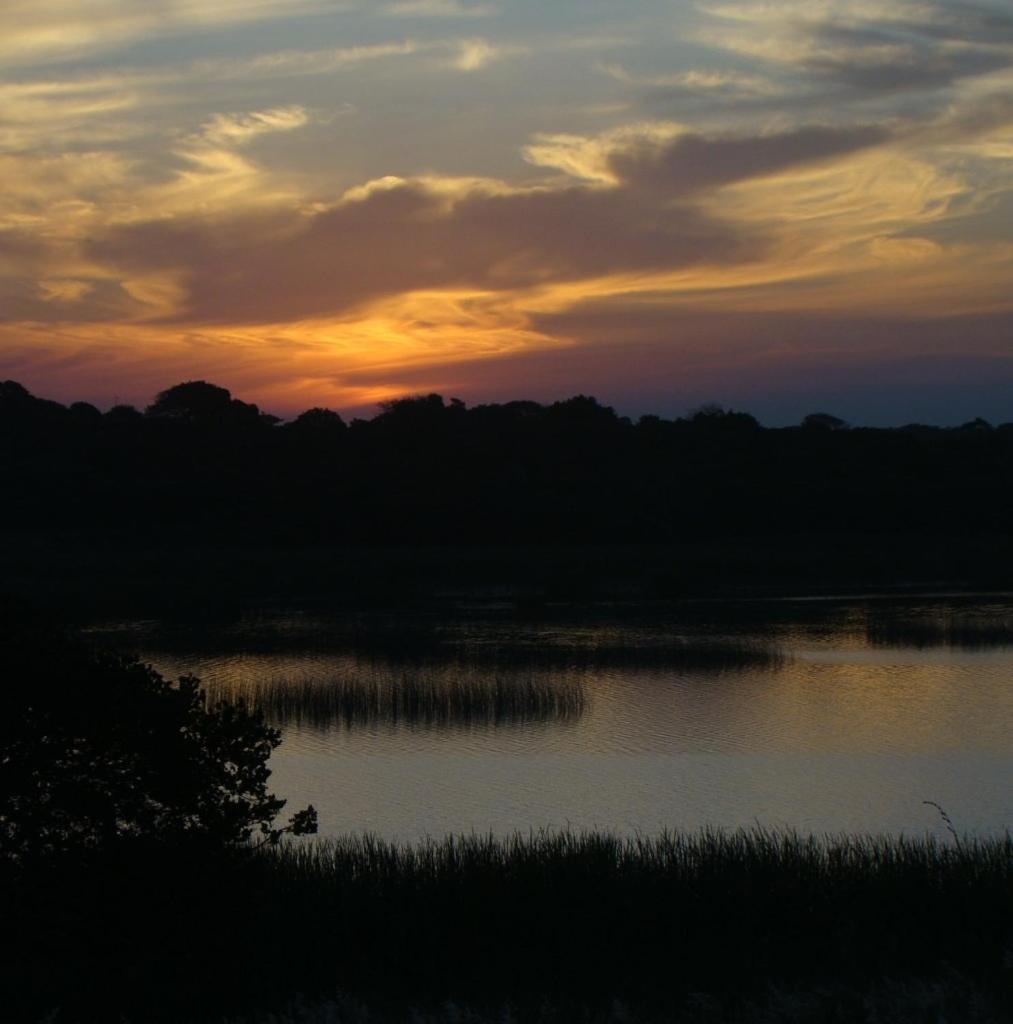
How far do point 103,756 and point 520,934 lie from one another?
11.2 feet

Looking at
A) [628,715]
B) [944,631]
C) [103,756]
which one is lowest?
[628,715]

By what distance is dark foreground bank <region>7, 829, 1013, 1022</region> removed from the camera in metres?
8.21

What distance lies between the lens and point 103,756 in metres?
8.12

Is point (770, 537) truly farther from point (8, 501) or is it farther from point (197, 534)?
point (8, 501)

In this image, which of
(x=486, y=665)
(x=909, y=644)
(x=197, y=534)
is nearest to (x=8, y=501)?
(x=197, y=534)

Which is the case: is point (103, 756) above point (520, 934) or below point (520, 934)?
above

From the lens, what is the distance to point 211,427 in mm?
77375

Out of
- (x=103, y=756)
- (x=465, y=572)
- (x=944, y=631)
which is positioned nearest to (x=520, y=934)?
(x=103, y=756)

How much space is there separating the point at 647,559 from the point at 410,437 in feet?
89.7

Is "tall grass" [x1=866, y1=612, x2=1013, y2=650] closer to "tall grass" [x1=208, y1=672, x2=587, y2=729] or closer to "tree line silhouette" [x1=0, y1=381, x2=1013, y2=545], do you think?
"tall grass" [x1=208, y1=672, x2=587, y2=729]

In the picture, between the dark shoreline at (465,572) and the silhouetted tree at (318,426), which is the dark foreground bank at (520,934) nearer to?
the dark shoreline at (465,572)

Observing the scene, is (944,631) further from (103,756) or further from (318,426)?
(318,426)

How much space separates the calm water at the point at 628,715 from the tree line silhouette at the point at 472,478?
26553 millimetres

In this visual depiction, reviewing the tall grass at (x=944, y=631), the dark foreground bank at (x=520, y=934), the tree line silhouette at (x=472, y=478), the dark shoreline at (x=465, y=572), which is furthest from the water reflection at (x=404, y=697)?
the tree line silhouette at (x=472, y=478)
